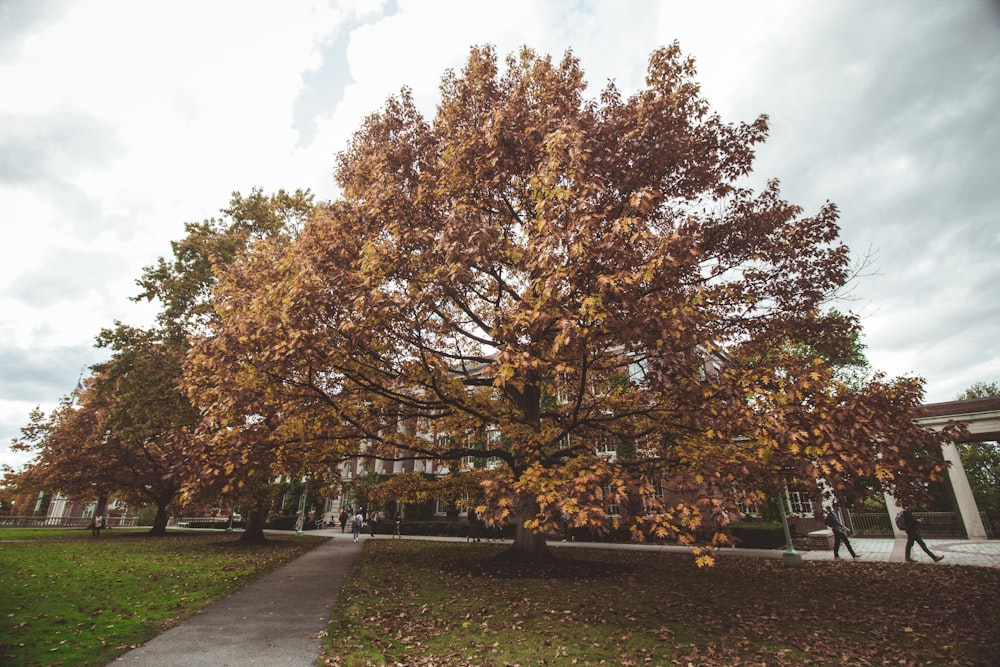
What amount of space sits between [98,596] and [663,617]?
11.6m

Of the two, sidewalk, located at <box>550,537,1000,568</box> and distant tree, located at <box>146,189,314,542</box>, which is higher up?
distant tree, located at <box>146,189,314,542</box>

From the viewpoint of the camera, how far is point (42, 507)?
62.9 meters

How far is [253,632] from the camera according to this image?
7.04m

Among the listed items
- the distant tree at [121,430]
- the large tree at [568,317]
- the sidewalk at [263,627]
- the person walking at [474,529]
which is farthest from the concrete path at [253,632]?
the person walking at [474,529]

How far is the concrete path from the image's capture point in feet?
19.1

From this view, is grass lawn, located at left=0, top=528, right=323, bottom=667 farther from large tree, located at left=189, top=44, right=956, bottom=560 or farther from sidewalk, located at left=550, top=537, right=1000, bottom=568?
sidewalk, located at left=550, top=537, right=1000, bottom=568

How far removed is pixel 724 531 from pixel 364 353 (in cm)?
672

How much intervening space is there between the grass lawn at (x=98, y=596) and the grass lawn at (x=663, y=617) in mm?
2988

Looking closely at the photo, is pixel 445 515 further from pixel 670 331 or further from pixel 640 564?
pixel 670 331

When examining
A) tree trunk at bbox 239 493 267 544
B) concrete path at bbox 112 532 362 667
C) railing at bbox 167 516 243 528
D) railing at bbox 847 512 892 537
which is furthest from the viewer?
railing at bbox 167 516 243 528

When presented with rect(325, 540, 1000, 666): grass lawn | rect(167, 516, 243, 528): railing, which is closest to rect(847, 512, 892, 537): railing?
rect(325, 540, 1000, 666): grass lawn

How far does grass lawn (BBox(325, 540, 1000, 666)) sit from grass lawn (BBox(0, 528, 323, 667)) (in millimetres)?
2988

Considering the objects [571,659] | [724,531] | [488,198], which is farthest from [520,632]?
[488,198]

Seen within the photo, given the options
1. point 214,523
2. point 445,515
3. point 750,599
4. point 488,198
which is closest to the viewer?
point 750,599
